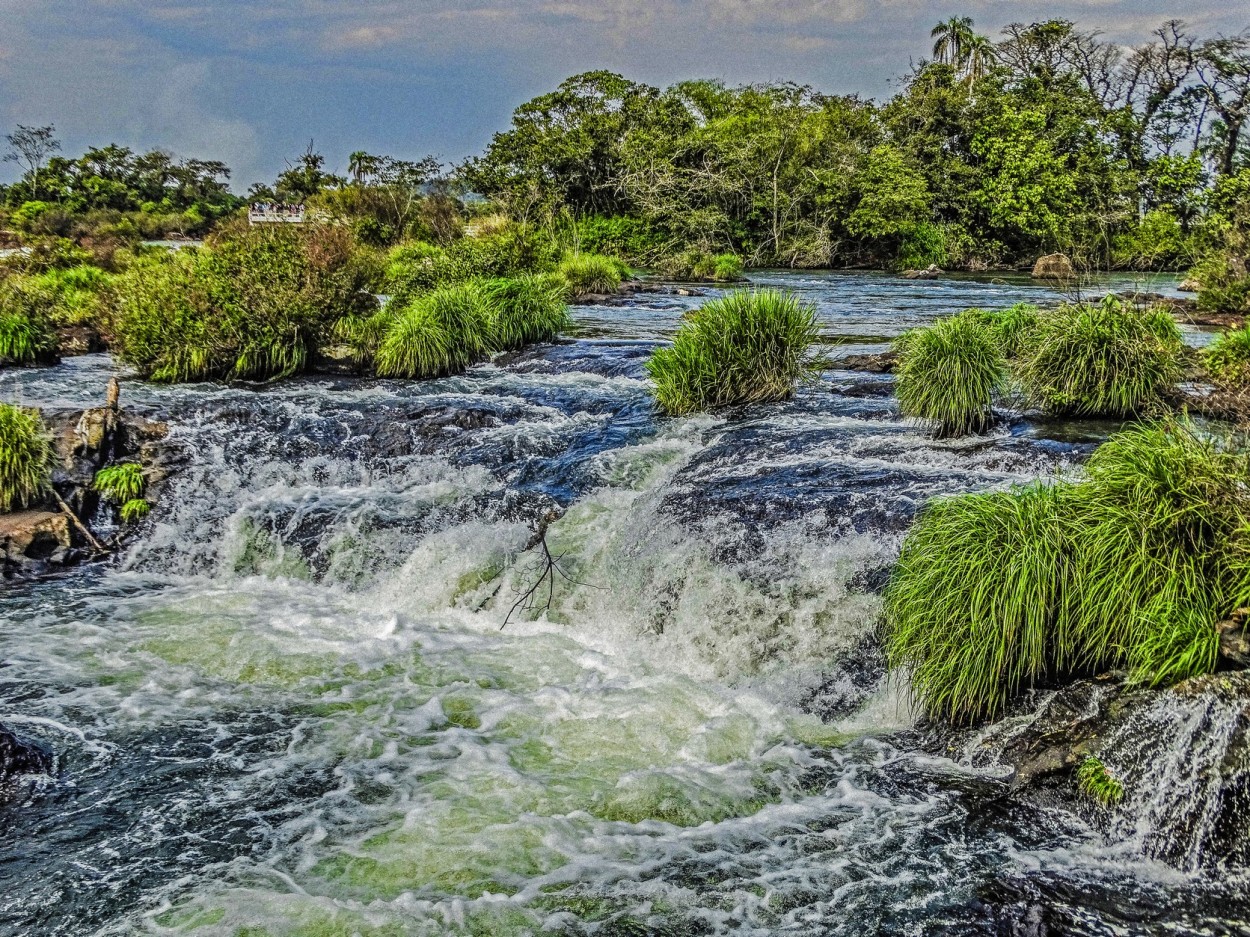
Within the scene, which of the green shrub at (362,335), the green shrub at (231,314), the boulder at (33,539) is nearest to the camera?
the boulder at (33,539)

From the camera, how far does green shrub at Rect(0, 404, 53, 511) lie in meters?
10.9

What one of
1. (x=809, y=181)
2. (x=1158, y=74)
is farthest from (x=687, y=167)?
(x=1158, y=74)

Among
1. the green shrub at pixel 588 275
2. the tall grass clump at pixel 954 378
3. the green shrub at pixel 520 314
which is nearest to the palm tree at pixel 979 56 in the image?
the green shrub at pixel 588 275

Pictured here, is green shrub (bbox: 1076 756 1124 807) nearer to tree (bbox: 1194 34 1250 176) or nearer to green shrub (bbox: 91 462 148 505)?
green shrub (bbox: 91 462 148 505)

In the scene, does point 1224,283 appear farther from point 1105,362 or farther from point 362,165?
point 362,165

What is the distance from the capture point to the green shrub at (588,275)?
2828cm

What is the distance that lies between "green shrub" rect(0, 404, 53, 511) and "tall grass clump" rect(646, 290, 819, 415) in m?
7.94

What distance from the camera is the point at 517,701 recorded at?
7434 mm

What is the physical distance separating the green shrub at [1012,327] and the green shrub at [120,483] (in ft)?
35.5

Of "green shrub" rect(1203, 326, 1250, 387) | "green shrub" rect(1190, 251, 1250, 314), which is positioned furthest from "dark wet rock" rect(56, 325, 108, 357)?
"green shrub" rect(1190, 251, 1250, 314)

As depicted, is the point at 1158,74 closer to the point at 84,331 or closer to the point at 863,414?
the point at 863,414

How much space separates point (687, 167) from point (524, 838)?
4179 cm

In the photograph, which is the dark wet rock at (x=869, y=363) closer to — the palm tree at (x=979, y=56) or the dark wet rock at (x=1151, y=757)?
the dark wet rock at (x=1151, y=757)

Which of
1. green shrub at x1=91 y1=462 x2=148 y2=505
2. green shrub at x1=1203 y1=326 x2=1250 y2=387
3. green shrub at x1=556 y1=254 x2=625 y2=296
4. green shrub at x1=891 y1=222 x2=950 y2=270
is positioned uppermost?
green shrub at x1=891 y1=222 x2=950 y2=270
